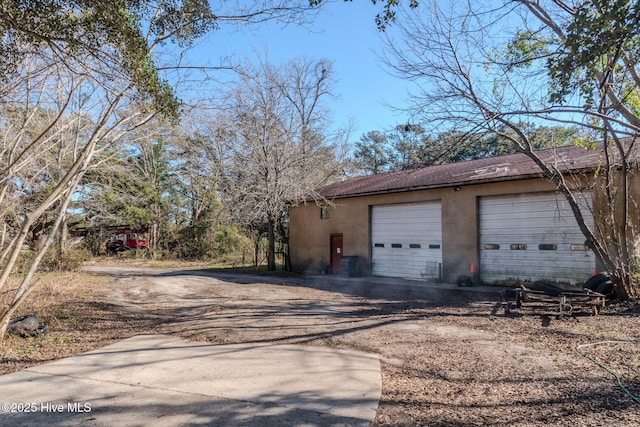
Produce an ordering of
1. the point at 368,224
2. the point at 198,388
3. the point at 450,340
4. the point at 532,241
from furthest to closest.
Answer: the point at 368,224 → the point at 532,241 → the point at 450,340 → the point at 198,388

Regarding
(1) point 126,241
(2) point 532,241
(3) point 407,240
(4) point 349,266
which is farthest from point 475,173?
(1) point 126,241

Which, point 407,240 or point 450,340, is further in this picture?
point 407,240

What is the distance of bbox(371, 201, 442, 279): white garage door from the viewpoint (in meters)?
14.7

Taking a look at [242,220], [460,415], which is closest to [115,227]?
[242,220]

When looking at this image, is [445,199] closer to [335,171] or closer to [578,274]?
[578,274]

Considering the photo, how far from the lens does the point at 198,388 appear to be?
4.26 metres

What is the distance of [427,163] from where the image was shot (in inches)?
359

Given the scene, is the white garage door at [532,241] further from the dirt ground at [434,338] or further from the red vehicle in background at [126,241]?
the red vehicle in background at [126,241]

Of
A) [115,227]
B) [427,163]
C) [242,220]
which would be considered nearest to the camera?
[427,163]

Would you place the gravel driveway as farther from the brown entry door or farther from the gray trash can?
the brown entry door

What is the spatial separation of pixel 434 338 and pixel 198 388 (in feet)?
12.4

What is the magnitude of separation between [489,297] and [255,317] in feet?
20.6

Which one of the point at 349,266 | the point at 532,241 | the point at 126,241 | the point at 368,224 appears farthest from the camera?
the point at 126,241

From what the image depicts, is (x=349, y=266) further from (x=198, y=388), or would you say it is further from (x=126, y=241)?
(x=126, y=241)
